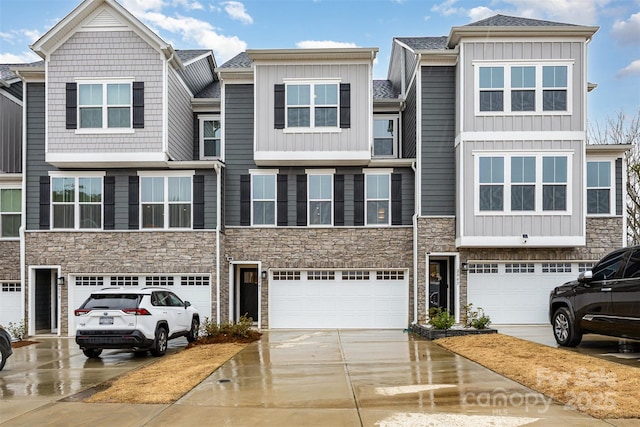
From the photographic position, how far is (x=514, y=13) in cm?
2106

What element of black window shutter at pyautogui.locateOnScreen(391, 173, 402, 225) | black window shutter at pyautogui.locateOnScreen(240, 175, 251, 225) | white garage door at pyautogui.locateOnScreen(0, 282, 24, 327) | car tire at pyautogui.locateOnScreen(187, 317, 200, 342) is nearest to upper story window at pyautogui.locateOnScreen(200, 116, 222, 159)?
black window shutter at pyautogui.locateOnScreen(240, 175, 251, 225)

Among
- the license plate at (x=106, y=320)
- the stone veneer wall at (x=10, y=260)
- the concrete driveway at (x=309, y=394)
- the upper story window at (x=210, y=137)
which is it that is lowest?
the concrete driveway at (x=309, y=394)

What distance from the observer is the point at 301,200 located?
19.0 metres

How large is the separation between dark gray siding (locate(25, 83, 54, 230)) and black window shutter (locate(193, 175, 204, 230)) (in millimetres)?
4636

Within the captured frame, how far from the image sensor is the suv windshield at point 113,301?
1270cm

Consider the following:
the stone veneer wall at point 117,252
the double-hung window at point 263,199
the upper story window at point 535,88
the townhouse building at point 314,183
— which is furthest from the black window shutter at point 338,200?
the upper story window at point 535,88

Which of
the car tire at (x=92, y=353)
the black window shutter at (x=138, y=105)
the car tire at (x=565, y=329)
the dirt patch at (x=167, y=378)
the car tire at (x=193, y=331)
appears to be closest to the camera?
the dirt patch at (x=167, y=378)

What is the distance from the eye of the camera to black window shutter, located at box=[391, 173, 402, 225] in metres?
19.0

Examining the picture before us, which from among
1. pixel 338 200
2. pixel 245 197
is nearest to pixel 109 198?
pixel 245 197

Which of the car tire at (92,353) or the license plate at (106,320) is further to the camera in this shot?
the car tire at (92,353)

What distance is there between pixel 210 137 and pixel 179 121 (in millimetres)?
1864

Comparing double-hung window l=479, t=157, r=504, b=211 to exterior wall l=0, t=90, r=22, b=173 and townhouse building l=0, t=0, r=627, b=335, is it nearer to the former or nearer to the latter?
townhouse building l=0, t=0, r=627, b=335

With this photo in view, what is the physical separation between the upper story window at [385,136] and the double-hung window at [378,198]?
198 cm

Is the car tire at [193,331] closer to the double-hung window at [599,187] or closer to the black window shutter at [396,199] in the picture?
the black window shutter at [396,199]
